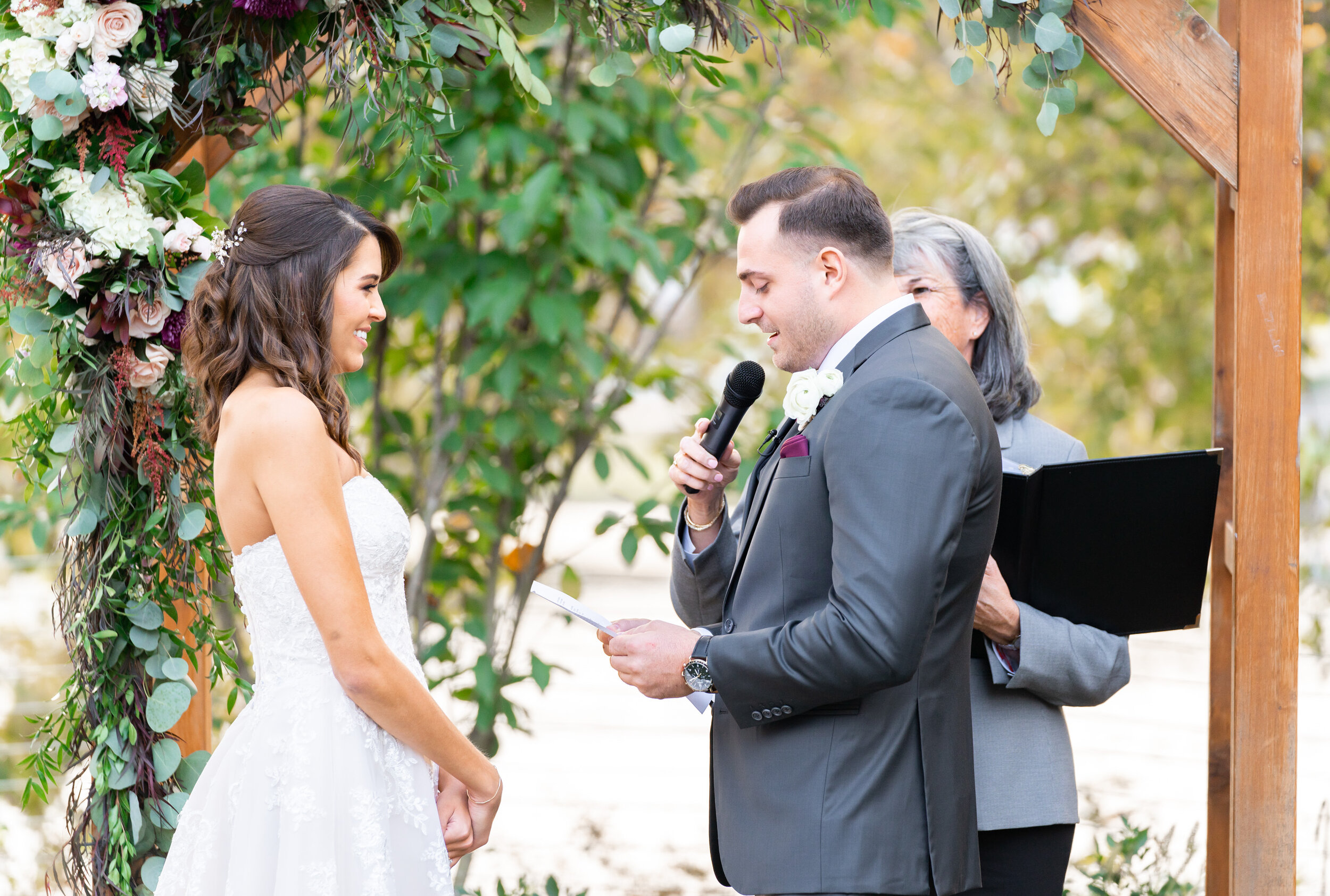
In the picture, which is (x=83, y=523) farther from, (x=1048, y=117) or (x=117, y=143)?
(x=1048, y=117)

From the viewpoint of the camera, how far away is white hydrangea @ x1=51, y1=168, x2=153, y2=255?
1.96 meters

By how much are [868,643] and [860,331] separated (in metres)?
0.51

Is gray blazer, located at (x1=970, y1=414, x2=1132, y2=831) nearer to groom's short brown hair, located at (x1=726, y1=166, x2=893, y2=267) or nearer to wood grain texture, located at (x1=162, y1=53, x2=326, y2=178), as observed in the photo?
groom's short brown hair, located at (x1=726, y1=166, x2=893, y2=267)

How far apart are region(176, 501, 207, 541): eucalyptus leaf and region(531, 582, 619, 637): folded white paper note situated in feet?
2.32

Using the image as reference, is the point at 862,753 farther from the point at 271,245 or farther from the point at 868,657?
the point at 271,245

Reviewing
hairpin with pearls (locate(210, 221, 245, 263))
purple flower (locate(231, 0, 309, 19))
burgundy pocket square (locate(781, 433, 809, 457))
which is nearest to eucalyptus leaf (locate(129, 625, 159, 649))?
→ hairpin with pearls (locate(210, 221, 245, 263))

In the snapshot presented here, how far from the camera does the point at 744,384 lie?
1932 millimetres

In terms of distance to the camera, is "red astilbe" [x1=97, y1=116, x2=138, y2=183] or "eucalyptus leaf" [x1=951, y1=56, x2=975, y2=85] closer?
"eucalyptus leaf" [x1=951, y1=56, x2=975, y2=85]

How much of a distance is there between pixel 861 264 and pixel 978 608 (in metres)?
0.65

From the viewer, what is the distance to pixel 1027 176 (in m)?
7.93

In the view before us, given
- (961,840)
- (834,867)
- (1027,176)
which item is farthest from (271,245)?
(1027,176)

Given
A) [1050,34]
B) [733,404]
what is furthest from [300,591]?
[1050,34]

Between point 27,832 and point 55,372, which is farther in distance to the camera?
point 27,832

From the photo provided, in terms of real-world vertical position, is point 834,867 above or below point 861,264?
below
